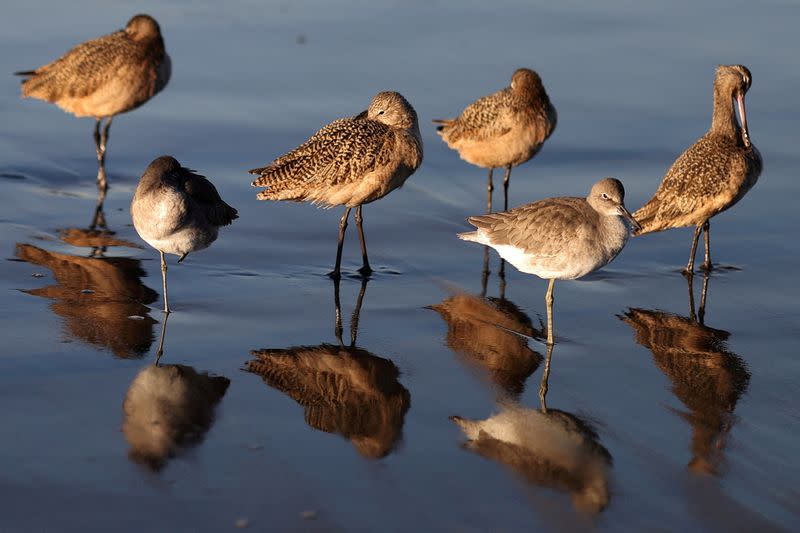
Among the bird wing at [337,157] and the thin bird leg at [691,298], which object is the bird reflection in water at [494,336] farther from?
the bird wing at [337,157]

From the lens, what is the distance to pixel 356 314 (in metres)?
8.46

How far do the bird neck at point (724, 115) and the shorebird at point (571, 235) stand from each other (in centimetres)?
262

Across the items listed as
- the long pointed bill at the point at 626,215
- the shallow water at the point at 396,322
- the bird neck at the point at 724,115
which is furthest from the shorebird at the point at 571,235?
the bird neck at the point at 724,115

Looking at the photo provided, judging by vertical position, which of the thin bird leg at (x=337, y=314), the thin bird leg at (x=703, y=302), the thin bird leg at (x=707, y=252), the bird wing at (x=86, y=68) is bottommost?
the thin bird leg at (x=337, y=314)

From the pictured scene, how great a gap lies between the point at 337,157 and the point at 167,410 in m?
3.33

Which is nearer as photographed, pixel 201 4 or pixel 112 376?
pixel 112 376

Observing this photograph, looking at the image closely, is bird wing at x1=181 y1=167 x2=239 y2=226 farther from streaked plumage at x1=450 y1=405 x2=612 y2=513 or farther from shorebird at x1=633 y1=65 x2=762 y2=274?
shorebird at x1=633 y1=65 x2=762 y2=274

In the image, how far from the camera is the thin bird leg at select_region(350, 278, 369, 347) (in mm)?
7992

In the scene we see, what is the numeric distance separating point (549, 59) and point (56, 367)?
9255 mm

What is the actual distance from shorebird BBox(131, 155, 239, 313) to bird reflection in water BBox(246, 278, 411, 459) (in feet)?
4.16

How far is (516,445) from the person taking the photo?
6.37m

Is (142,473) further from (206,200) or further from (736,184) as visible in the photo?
(736,184)

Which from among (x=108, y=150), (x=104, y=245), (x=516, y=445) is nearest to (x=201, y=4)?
(x=108, y=150)

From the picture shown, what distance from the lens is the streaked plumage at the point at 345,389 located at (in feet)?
21.3
